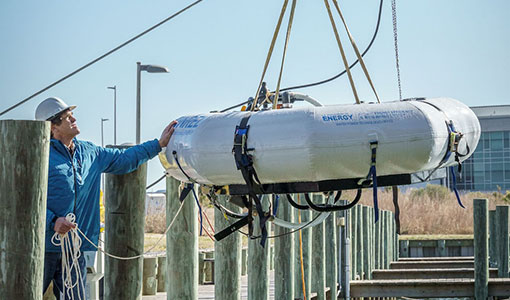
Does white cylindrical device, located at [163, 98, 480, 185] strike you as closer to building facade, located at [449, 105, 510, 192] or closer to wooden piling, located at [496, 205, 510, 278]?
wooden piling, located at [496, 205, 510, 278]

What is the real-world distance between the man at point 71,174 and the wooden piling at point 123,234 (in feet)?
0.31

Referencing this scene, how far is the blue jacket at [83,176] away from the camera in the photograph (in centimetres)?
597

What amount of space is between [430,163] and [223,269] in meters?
2.24

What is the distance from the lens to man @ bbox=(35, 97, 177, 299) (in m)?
5.96

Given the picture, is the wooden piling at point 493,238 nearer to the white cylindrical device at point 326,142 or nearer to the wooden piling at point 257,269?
the wooden piling at point 257,269

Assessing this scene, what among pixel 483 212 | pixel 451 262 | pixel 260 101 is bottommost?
pixel 451 262

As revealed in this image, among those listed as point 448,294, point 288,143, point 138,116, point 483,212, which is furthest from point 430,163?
point 138,116

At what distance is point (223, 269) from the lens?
25.3ft

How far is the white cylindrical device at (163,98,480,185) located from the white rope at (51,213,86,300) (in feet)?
3.42

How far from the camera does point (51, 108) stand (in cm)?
621

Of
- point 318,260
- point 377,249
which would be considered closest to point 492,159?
point 377,249

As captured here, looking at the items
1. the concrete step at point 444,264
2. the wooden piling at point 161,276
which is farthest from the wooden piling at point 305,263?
the concrete step at point 444,264

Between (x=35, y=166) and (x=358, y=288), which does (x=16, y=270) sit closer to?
(x=35, y=166)


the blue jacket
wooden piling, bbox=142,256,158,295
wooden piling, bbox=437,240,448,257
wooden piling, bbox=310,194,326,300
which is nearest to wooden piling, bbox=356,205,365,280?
wooden piling, bbox=142,256,158,295
